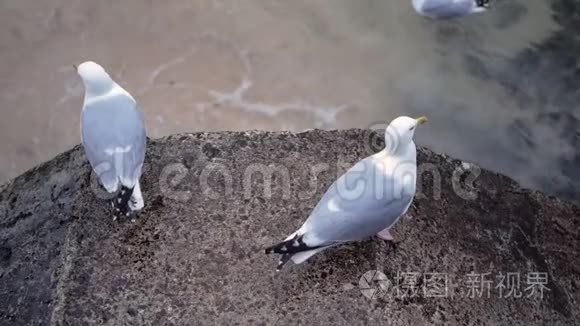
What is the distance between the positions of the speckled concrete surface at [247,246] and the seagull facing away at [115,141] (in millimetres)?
114

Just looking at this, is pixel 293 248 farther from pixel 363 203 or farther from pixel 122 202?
pixel 122 202

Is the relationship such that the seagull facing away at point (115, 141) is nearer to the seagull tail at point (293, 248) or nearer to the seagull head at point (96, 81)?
the seagull head at point (96, 81)

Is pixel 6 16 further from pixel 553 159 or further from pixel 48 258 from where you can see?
pixel 553 159

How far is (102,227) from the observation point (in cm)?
216

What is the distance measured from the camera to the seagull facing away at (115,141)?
2.08 m

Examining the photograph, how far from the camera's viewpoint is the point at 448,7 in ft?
11.3

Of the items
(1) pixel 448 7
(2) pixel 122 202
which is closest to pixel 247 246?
(2) pixel 122 202

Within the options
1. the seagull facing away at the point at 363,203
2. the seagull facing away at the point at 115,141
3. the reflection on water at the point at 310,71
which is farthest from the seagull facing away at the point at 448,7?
the seagull facing away at the point at 115,141

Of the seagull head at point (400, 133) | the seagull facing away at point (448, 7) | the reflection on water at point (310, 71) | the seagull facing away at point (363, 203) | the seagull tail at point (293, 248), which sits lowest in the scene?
the reflection on water at point (310, 71)

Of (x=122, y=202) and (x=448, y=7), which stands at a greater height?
(x=122, y=202)

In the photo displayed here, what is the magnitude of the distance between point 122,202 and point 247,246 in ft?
1.33

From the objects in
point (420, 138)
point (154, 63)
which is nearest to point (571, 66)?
point (420, 138)

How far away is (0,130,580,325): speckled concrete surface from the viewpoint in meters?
2.02

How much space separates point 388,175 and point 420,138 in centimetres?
155
